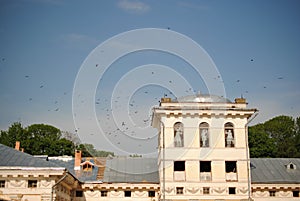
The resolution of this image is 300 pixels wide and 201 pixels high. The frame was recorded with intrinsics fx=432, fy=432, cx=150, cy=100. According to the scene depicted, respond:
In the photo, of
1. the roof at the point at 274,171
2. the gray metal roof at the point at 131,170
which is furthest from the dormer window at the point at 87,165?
the roof at the point at 274,171

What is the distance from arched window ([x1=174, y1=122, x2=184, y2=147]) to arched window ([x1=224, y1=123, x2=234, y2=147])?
3.90 m

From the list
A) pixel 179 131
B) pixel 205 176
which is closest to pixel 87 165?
pixel 179 131

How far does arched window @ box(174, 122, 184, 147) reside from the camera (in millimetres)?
Answer: 36938

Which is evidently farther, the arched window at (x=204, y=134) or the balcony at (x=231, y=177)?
the arched window at (x=204, y=134)

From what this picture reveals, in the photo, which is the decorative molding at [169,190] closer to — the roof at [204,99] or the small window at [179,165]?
the small window at [179,165]

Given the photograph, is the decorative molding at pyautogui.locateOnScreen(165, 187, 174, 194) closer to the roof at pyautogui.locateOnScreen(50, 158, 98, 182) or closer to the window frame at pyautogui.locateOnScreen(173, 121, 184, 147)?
the window frame at pyautogui.locateOnScreen(173, 121, 184, 147)

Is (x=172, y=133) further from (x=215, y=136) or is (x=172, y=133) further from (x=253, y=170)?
(x=253, y=170)

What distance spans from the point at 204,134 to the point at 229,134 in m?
2.18

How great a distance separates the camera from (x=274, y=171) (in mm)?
41094

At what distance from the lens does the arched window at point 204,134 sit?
1458 inches

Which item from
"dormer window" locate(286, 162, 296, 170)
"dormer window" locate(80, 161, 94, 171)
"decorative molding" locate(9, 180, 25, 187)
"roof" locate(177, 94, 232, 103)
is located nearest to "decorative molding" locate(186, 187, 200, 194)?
"roof" locate(177, 94, 232, 103)

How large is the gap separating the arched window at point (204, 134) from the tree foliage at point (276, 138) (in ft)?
91.2

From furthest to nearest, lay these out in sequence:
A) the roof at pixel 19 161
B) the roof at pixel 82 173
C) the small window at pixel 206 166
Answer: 1. the roof at pixel 82 173
2. the small window at pixel 206 166
3. the roof at pixel 19 161

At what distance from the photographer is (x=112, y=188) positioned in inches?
1512
